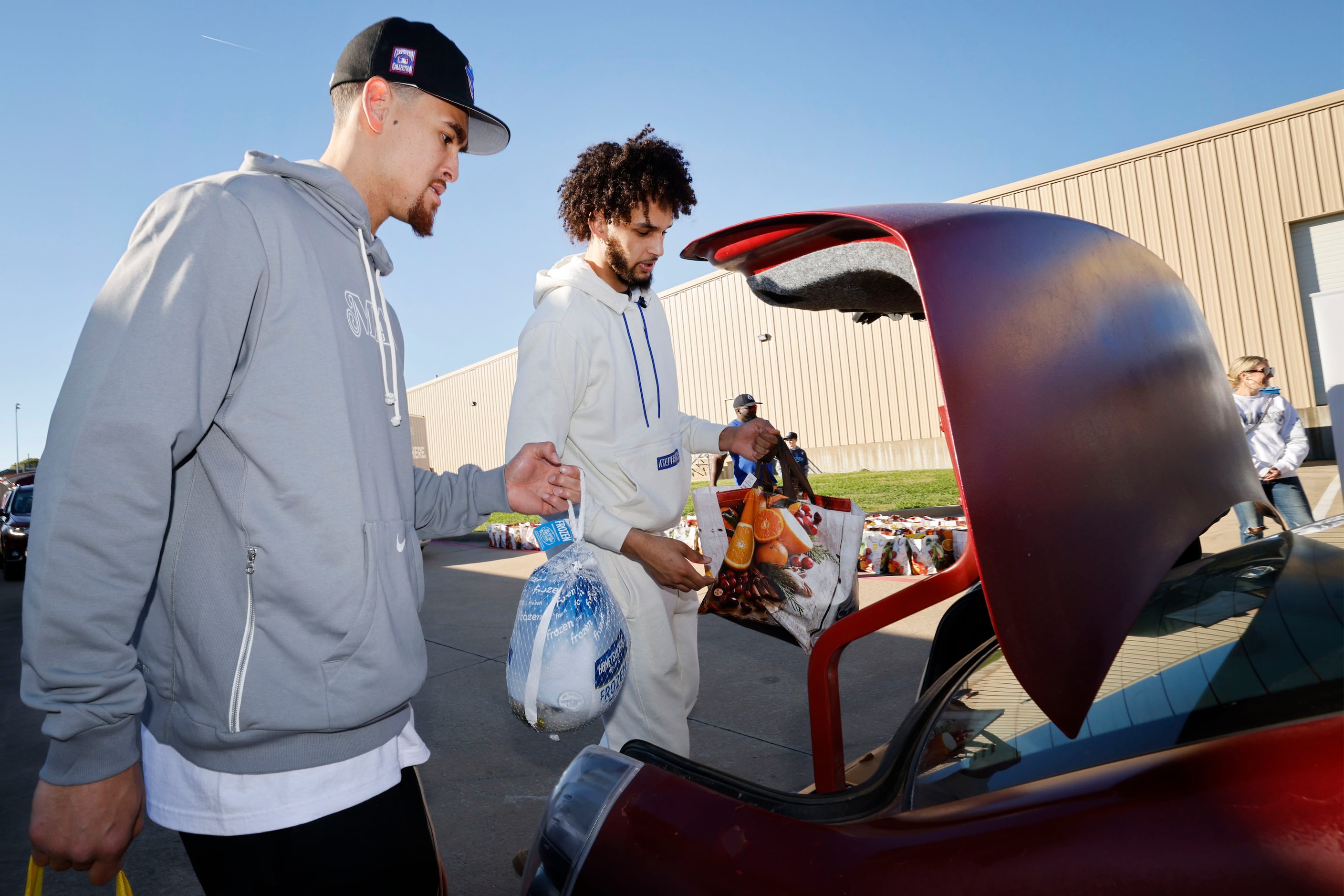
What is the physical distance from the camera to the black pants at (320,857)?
1146 millimetres

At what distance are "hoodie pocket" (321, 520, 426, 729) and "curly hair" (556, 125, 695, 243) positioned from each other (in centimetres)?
141

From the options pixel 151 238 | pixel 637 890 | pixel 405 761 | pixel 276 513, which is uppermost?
pixel 151 238

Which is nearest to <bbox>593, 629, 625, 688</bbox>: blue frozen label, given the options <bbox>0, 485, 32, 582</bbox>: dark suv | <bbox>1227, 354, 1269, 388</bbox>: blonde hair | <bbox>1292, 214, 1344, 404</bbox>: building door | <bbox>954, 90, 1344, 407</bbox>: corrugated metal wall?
<bbox>1227, 354, 1269, 388</bbox>: blonde hair

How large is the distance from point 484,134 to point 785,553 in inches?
56.0

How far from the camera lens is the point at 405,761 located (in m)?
1.29

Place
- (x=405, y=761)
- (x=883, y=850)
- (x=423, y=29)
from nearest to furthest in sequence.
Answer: (x=883, y=850) < (x=405, y=761) < (x=423, y=29)

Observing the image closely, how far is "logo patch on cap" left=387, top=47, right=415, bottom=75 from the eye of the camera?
1.46m

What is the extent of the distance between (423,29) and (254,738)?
135 centimetres

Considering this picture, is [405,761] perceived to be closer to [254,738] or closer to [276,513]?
[254,738]

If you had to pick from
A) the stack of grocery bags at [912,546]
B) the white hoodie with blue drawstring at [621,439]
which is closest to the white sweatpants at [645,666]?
the white hoodie with blue drawstring at [621,439]

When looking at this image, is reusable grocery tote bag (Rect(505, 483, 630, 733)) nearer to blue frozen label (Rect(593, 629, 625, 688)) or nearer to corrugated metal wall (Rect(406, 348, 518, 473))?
blue frozen label (Rect(593, 629, 625, 688))

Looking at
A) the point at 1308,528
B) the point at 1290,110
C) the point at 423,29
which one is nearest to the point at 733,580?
the point at 1308,528

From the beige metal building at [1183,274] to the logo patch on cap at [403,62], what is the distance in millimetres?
14090

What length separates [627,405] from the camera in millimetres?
2234
